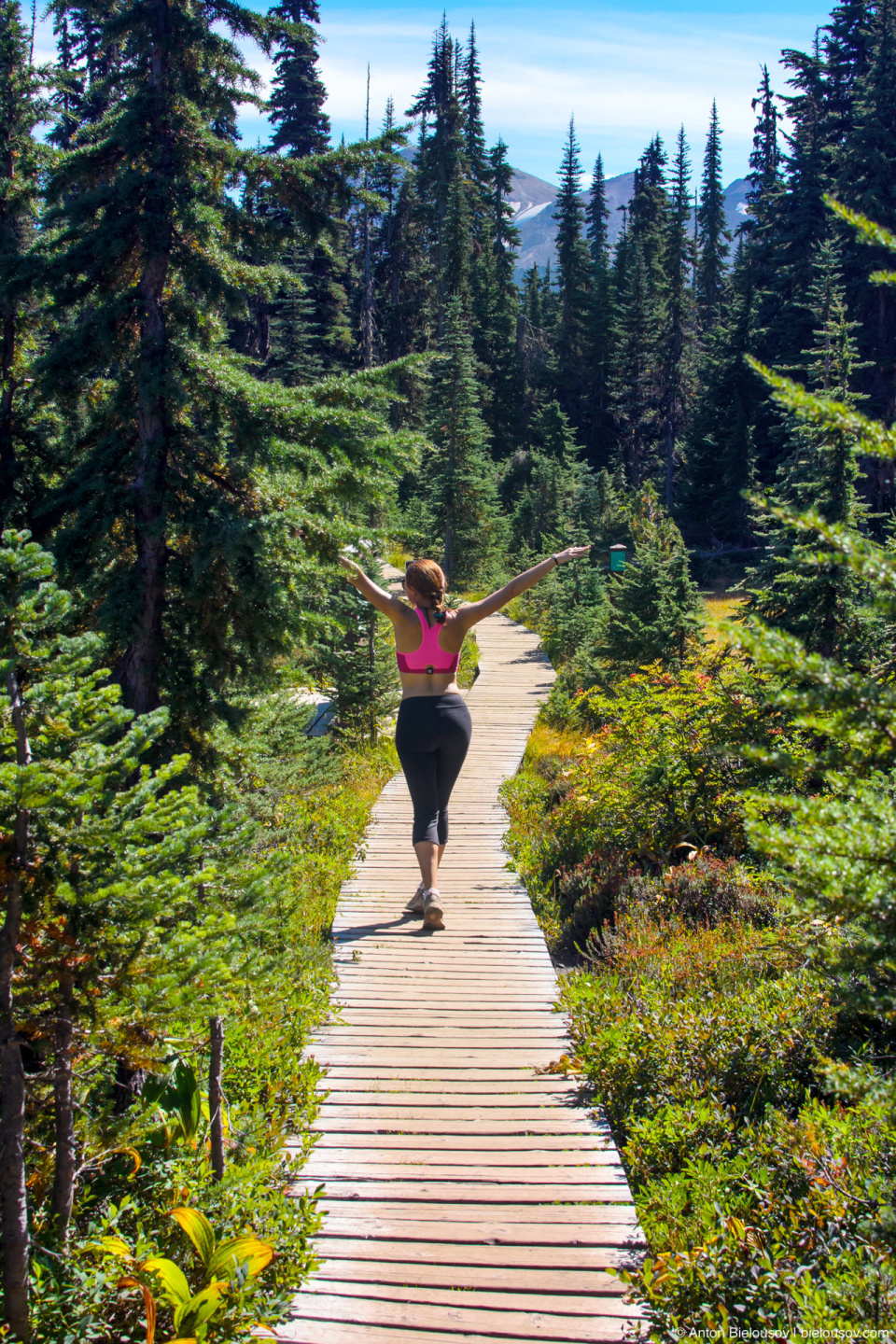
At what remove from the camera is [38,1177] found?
3473 millimetres

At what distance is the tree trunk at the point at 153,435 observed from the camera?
508 centimetres

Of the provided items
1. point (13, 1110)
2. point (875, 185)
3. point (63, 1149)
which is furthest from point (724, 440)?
point (13, 1110)

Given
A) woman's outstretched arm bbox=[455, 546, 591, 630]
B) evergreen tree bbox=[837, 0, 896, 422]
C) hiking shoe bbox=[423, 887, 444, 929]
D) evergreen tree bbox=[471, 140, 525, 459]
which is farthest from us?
evergreen tree bbox=[471, 140, 525, 459]

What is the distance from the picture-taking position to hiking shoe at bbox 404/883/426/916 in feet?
21.7

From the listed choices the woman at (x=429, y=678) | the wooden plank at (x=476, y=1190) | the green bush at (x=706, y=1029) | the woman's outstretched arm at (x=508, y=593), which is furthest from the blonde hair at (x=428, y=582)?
the wooden plank at (x=476, y=1190)

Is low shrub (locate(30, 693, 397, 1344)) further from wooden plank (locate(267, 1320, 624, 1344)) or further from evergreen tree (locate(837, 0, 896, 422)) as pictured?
evergreen tree (locate(837, 0, 896, 422))

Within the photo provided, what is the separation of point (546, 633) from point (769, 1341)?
740 inches

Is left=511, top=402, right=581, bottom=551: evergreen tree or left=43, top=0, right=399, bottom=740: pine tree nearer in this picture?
left=43, top=0, right=399, bottom=740: pine tree

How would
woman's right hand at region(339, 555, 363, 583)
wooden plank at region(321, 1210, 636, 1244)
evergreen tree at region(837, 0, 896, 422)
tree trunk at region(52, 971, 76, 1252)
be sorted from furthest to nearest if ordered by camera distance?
evergreen tree at region(837, 0, 896, 422)
woman's right hand at region(339, 555, 363, 583)
wooden plank at region(321, 1210, 636, 1244)
tree trunk at region(52, 971, 76, 1252)

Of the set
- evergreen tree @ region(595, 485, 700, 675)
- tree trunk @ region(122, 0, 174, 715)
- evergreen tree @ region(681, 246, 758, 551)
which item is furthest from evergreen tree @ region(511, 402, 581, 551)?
tree trunk @ region(122, 0, 174, 715)

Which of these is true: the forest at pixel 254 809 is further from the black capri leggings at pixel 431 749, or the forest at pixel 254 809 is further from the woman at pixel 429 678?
the black capri leggings at pixel 431 749

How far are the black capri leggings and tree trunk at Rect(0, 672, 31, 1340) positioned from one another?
11.2 feet

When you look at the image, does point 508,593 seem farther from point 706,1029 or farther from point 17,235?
point 17,235

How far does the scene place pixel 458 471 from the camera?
26.8m
